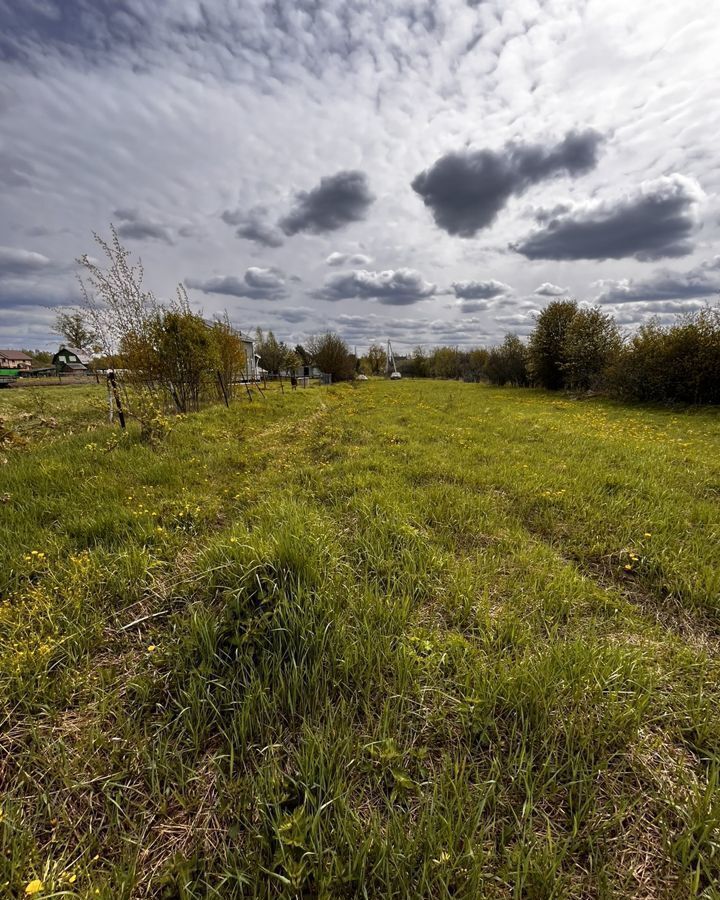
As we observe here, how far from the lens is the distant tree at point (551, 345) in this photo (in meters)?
27.8

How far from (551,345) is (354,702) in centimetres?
3267

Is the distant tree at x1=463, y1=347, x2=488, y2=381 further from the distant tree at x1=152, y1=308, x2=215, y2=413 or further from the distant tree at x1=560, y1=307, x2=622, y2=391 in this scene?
the distant tree at x1=152, y1=308, x2=215, y2=413

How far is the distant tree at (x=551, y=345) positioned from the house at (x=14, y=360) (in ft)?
329

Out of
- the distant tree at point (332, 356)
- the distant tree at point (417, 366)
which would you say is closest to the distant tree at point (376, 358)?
the distant tree at point (417, 366)

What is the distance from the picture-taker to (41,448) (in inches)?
231

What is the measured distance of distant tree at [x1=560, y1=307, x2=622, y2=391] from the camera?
23109mm

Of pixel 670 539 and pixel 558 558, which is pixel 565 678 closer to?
pixel 558 558

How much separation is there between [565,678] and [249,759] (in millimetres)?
1788

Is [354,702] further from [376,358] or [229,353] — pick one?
[376,358]

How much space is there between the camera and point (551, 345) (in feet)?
93.9

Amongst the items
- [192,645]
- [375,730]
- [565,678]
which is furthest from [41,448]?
[565,678]

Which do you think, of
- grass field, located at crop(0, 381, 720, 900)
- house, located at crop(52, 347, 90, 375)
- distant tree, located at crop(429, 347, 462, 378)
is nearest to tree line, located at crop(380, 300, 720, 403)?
grass field, located at crop(0, 381, 720, 900)

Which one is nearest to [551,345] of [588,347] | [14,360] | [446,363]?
[588,347]

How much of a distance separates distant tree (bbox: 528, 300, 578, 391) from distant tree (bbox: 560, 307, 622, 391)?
130 cm
